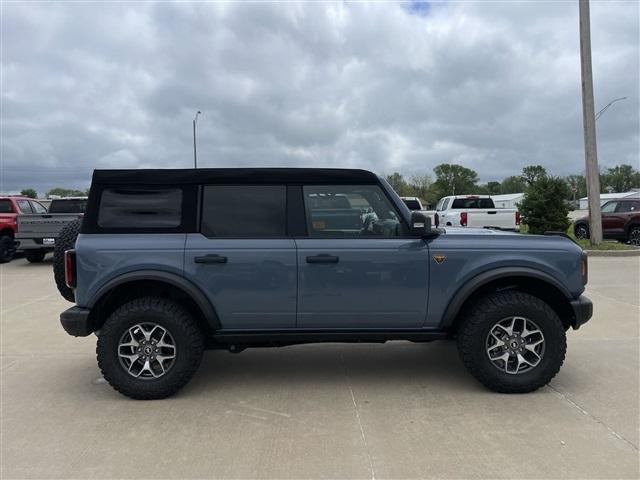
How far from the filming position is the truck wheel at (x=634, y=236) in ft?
57.0

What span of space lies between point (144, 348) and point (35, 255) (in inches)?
478

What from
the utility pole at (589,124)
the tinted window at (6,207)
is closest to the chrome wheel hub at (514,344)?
the utility pole at (589,124)

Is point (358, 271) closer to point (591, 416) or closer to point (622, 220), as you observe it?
point (591, 416)

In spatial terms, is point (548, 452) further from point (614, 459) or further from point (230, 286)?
point (230, 286)

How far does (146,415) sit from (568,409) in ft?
10.6

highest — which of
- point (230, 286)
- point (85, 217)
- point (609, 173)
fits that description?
point (609, 173)

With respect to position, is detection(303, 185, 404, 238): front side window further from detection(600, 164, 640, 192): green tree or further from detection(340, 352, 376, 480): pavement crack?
detection(600, 164, 640, 192): green tree

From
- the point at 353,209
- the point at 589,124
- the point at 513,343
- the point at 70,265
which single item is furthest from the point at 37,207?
the point at 589,124

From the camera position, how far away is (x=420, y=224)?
4133 millimetres

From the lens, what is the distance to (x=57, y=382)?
4.72 m

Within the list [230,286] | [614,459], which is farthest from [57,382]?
[614,459]

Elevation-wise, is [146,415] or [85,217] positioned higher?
[85,217]

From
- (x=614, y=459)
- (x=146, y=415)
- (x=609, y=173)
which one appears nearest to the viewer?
(x=614, y=459)

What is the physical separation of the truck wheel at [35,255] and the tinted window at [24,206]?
1.63 meters
